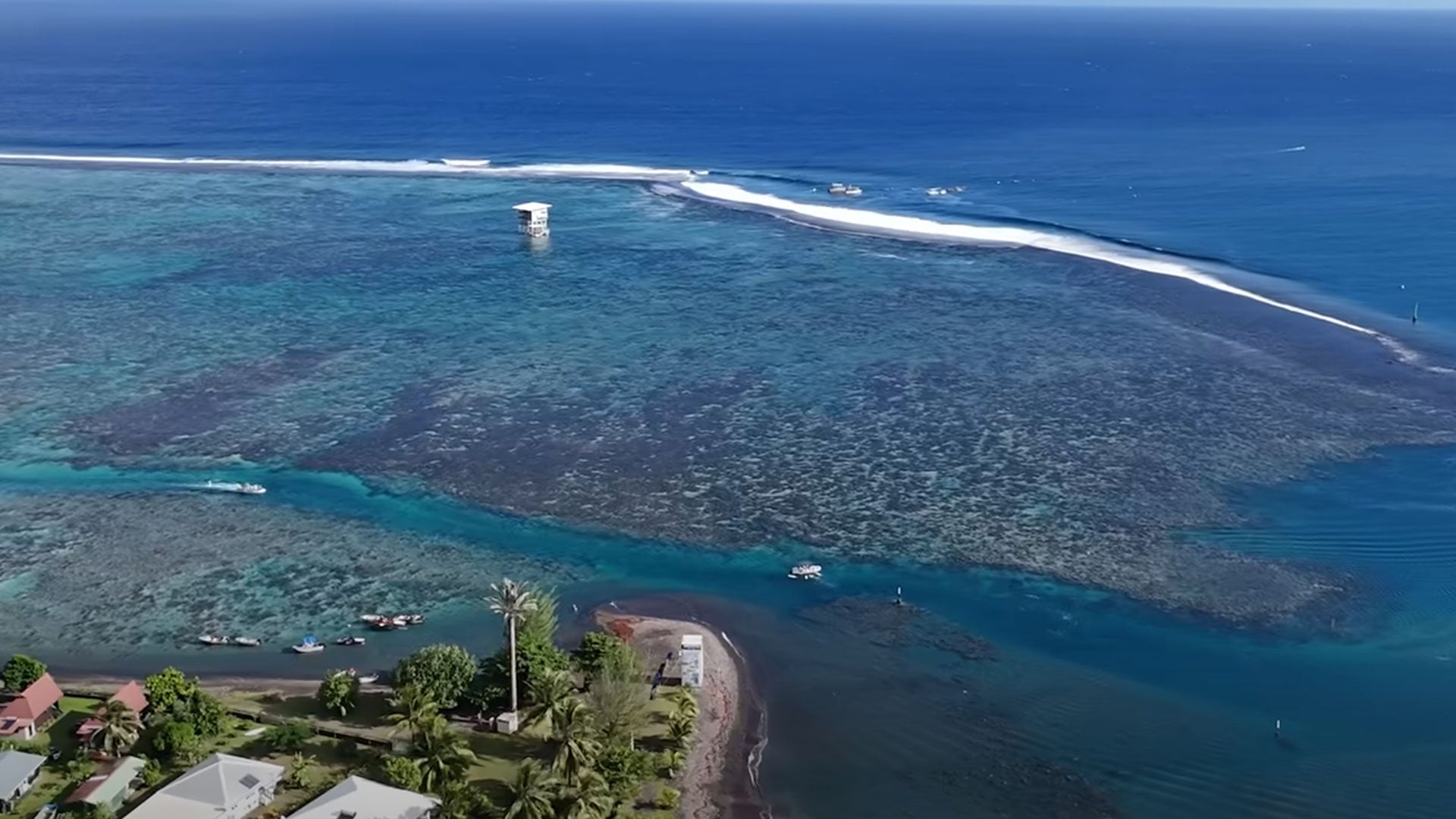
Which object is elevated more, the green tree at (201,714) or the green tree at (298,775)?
the green tree at (201,714)


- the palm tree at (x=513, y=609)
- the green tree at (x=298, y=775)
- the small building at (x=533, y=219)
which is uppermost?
the small building at (x=533, y=219)

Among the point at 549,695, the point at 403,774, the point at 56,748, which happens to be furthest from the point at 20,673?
the point at 549,695

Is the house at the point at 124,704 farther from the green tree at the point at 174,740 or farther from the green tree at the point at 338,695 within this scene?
the green tree at the point at 338,695

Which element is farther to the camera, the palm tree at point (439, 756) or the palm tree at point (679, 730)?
the palm tree at point (679, 730)

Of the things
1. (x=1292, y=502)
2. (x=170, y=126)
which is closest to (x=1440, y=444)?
(x=1292, y=502)

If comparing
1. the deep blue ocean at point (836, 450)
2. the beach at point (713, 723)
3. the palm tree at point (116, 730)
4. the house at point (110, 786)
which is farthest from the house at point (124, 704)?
the beach at point (713, 723)

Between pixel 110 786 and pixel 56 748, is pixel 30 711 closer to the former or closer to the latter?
pixel 56 748
